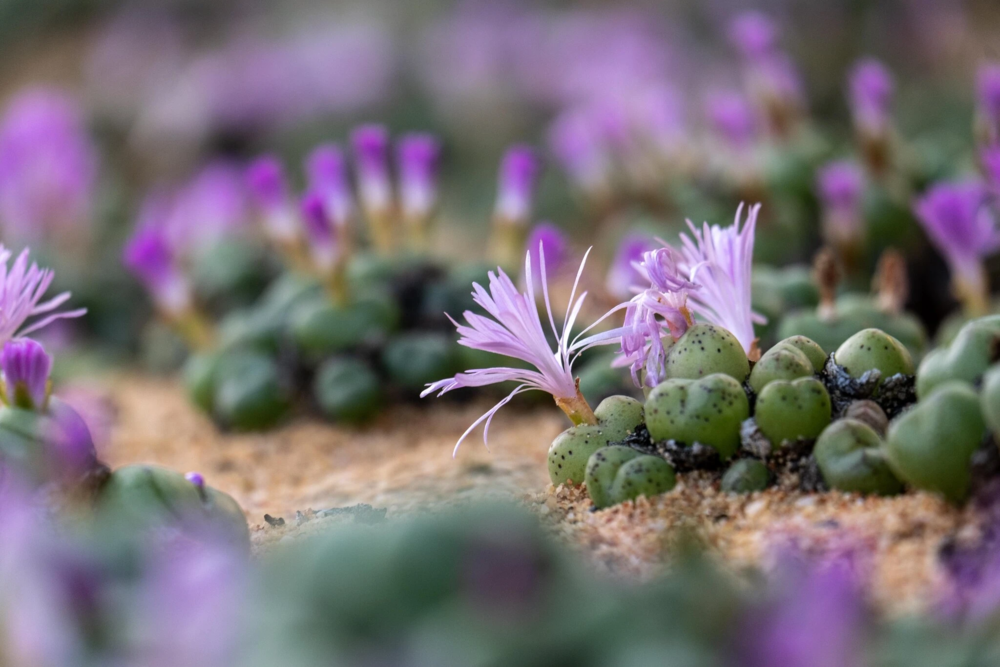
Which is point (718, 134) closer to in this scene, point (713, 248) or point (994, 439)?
point (713, 248)

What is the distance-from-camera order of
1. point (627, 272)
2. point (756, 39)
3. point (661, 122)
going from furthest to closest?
point (661, 122), point (756, 39), point (627, 272)

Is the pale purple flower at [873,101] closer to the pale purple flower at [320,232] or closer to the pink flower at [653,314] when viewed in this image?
the pale purple flower at [320,232]

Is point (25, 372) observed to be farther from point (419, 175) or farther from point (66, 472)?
point (419, 175)

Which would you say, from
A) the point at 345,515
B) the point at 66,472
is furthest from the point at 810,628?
the point at 66,472

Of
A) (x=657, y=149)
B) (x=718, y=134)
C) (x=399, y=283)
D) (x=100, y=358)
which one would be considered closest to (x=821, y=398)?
(x=399, y=283)

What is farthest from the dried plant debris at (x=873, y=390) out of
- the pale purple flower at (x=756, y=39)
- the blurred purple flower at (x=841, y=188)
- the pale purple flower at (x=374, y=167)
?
the pale purple flower at (x=756, y=39)

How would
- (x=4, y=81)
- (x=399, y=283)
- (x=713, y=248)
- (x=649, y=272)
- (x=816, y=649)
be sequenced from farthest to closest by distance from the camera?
(x=4, y=81), (x=399, y=283), (x=713, y=248), (x=649, y=272), (x=816, y=649)

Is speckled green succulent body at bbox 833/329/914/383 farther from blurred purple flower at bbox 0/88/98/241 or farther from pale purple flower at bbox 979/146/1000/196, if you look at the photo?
blurred purple flower at bbox 0/88/98/241

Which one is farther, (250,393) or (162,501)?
(250,393)
